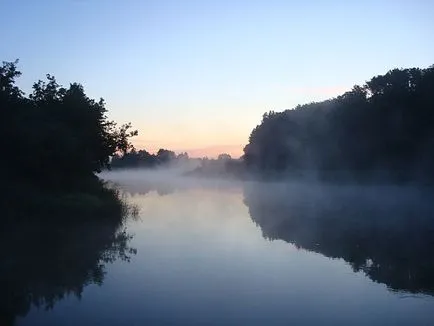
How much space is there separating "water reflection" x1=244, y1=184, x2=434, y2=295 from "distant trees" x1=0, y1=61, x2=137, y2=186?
14.1 meters

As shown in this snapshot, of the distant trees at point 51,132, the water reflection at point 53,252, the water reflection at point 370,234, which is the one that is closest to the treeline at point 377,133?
the water reflection at point 370,234

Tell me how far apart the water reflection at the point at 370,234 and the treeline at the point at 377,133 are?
95.4 feet

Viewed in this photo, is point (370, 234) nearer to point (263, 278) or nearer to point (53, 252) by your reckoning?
point (263, 278)

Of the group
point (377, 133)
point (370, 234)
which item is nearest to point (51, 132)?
point (370, 234)

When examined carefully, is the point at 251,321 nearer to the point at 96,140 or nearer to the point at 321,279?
the point at 321,279

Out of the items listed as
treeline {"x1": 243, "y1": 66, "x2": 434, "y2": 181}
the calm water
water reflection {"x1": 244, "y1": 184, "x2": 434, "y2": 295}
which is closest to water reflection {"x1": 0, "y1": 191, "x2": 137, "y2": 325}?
the calm water

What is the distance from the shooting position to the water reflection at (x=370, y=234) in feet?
60.9

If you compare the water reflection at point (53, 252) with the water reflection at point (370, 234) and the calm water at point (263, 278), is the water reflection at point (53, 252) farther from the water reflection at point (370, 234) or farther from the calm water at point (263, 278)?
the water reflection at point (370, 234)

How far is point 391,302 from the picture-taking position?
14.4 metres

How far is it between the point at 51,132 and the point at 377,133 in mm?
56907

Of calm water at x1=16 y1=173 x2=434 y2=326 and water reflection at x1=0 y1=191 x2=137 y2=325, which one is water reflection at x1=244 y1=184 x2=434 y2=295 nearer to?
calm water at x1=16 y1=173 x2=434 y2=326

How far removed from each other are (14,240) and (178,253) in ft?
24.2

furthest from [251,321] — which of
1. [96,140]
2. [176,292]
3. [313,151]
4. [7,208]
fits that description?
[313,151]

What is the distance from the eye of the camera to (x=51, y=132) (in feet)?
111
